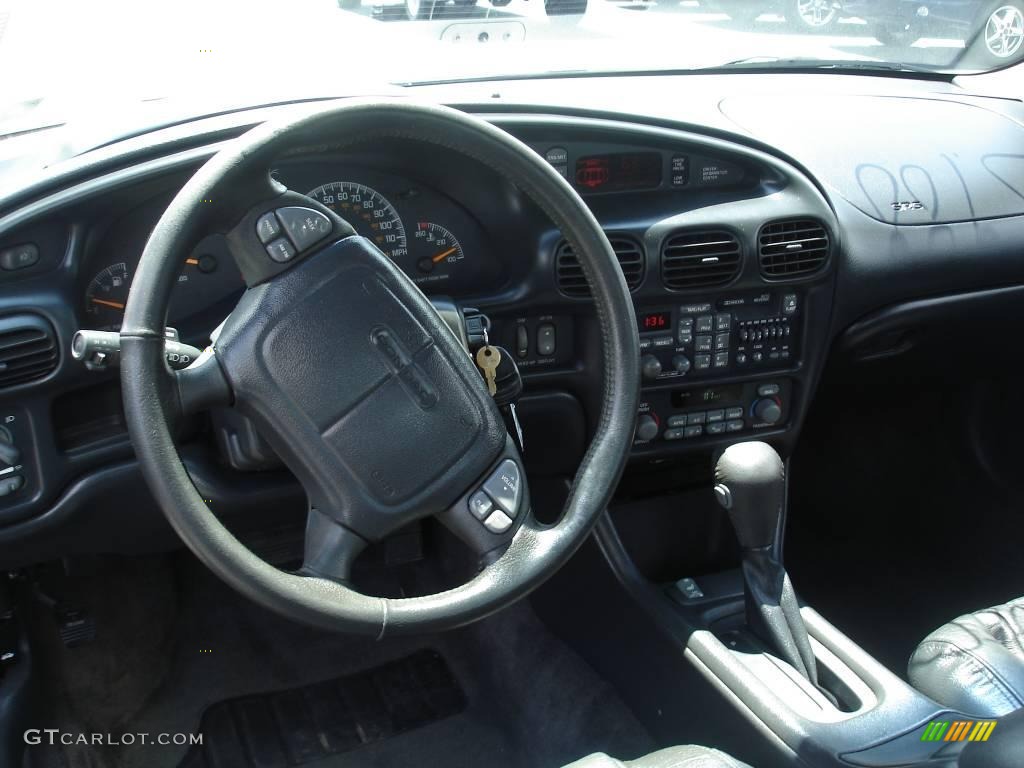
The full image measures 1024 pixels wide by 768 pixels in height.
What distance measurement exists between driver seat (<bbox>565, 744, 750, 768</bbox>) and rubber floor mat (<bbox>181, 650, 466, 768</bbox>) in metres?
0.83

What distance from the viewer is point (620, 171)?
2.06 metres

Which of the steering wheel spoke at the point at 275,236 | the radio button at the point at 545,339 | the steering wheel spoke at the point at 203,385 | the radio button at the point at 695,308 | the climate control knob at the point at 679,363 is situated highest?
the steering wheel spoke at the point at 275,236

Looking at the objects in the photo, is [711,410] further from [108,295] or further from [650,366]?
[108,295]

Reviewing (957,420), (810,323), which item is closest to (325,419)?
(810,323)

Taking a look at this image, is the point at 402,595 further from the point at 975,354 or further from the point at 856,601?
the point at 975,354

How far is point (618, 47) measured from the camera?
2406mm

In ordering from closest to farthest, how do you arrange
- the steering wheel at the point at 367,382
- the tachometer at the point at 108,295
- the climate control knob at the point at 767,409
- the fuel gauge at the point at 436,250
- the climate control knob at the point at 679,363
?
the steering wheel at the point at 367,382 < the tachometer at the point at 108,295 < the fuel gauge at the point at 436,250 < the climate control knob at the point at 679,363 < the climate control knob at the point at 767,409

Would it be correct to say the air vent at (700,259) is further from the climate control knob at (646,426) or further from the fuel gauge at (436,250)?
the fuel gauge at (436,250)

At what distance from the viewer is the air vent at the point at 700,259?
80.3 inches

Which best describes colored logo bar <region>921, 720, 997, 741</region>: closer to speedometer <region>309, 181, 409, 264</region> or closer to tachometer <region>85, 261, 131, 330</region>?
speedometer <region>309, 181, 409, 264</region>

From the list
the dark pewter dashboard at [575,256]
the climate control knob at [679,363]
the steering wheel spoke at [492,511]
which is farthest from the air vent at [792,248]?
the steering wheel spoke at [492,511]

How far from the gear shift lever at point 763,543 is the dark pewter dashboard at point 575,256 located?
26 cm

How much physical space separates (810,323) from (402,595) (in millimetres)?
1234

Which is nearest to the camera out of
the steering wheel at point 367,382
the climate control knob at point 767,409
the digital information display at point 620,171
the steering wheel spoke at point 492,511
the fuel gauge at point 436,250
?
the steering wheel at point 367,382
